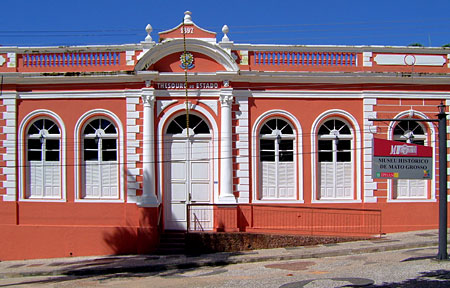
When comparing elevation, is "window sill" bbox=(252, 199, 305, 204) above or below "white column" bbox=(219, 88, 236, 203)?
below

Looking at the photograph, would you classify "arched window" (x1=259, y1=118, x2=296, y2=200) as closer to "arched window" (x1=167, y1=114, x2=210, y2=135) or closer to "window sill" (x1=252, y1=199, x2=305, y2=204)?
"window sill" (x1=252, y1=199, x2=305, y2=204)

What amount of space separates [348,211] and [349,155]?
1684 millimetres

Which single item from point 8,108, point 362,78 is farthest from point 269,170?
point 8,108

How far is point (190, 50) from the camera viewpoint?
14.8 meters

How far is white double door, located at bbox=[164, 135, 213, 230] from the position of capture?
48.4 ft

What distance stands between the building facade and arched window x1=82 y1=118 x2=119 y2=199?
3 cm

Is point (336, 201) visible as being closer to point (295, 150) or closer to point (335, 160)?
point (335, 160)

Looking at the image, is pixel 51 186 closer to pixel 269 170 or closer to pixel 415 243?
pixel 269 170

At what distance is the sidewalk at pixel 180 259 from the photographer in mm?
12297

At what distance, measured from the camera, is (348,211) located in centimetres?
1477

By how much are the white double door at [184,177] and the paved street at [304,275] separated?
2.78 metres

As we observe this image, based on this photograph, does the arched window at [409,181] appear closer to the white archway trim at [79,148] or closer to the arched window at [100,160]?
the white archway trim at [79,148]

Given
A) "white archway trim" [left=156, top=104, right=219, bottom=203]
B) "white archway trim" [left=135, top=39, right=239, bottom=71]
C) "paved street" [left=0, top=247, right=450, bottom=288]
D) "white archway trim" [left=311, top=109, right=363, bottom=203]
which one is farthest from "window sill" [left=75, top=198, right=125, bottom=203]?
"white archway trim" [left=311, top=109, right=363, bottom=203]

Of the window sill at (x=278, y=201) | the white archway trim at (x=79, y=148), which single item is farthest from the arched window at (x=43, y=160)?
the window sill at (x=278, y=201)
